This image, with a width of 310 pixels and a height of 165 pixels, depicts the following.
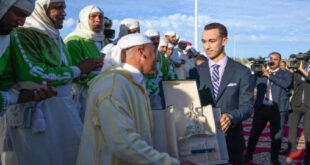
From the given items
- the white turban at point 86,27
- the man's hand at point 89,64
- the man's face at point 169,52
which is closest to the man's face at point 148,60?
the man's hand at point 89,64

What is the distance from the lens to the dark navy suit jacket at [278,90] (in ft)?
22.7

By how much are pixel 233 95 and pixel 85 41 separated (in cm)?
220

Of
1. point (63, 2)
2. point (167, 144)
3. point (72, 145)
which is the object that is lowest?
point (72, 145)

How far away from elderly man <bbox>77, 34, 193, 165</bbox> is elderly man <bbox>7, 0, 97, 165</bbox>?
1088 mm

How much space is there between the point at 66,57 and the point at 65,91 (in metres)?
0.42

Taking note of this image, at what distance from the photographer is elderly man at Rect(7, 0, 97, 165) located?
11.1ft

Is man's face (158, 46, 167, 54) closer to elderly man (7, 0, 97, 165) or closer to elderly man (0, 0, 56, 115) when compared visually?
elderly man (7, 0, 97, 165)

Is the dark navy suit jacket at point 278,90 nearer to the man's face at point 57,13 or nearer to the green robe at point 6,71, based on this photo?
the man's face at point 57,13

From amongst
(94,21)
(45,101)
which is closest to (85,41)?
(94,21)

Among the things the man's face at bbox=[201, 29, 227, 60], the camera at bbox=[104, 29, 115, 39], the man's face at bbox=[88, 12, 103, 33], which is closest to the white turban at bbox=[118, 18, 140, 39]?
the camera at bbox=[104, 29, 115, 39]

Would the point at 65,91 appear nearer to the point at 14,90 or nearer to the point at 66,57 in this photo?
the point at 66,57

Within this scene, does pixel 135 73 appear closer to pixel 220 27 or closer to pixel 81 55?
pixel 220 27

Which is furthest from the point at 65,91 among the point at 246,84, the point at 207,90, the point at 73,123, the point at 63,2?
the point at 246,84

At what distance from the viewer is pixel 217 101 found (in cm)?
341
